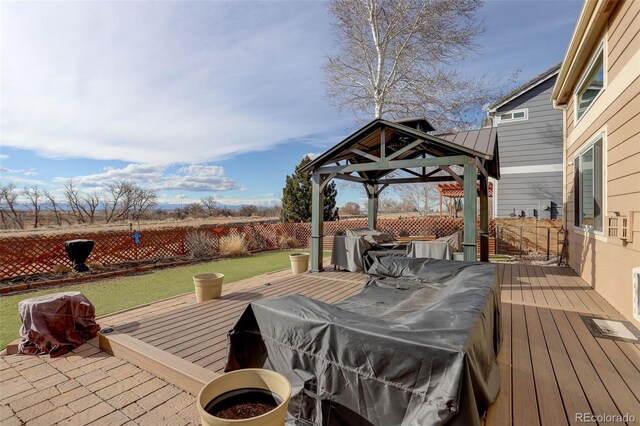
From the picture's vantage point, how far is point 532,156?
1021 centimetres

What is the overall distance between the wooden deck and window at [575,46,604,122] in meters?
3.18

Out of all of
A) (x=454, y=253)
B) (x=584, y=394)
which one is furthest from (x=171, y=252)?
(x=584, y=394)

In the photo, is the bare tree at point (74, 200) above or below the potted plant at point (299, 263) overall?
above

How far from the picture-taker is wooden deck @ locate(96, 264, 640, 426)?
1.98 metres

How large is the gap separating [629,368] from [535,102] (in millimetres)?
10599

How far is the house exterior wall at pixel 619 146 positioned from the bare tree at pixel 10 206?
27951 millimetres

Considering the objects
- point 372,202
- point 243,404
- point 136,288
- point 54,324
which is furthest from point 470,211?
point 136,288

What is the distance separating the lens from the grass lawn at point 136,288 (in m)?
4.57

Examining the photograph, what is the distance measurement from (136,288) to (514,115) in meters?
12.7

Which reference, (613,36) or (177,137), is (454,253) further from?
(177,137)

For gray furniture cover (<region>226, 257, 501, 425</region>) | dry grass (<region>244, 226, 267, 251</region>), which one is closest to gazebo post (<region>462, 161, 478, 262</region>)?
gray furniture cover (<region>226, 257, 501, 425</region>)

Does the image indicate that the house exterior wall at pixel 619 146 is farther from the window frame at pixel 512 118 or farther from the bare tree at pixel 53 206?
the bare tree at pixel 53 206

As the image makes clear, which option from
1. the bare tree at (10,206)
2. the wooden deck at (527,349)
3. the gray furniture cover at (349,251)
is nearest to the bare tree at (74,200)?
the bare tree at (10,206)

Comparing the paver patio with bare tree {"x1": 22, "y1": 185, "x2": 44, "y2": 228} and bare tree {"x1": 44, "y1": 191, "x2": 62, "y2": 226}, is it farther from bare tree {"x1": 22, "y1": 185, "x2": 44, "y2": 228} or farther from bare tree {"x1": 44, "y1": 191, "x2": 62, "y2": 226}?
bare tree {"x1": 44, "y1": 191, "x2": 62, "y2": 226}
